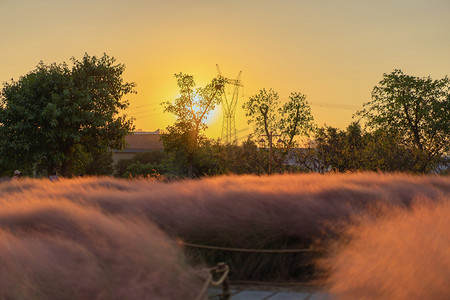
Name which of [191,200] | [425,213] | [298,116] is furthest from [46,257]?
[298,116]

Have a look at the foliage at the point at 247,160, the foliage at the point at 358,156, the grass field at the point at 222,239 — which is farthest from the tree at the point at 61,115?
the grass field at the point at 222,239

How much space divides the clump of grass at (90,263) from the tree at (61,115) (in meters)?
23.9

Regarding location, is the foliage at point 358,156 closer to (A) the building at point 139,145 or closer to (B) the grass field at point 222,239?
(B) the grass field at point 222,239

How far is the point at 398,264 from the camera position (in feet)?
12.9

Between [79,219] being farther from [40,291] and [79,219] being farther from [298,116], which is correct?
[298,116]

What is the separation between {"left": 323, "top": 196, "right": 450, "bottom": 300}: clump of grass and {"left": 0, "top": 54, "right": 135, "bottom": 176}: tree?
2512 centimetres

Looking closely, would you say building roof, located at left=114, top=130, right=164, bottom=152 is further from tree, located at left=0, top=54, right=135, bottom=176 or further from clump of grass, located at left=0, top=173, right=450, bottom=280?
clump of grass, located at left=0, top=173, right=450, bottom=280

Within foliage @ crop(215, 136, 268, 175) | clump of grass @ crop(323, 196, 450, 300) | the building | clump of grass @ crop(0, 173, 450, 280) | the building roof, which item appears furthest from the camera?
the building roof

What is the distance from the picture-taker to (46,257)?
12.9 feet

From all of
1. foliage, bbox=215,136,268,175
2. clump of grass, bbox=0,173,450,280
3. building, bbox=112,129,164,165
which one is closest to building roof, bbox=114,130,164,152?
building, bbox=112,129,164,165

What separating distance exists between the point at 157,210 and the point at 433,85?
41.0 m

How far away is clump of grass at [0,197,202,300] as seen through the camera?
3658mm

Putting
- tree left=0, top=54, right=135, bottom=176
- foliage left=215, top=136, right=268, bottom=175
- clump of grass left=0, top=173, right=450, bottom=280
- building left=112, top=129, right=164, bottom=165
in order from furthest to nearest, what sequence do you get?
building left=112, top=129, right=164, bottom=165, foliage left=215, top=136, right=268, bottom=175, tree left=0, top=54, right=135, bottom=176, clump of grass left=0, top=173, right=450, bottom=280

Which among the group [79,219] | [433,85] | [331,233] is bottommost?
[331,233]
